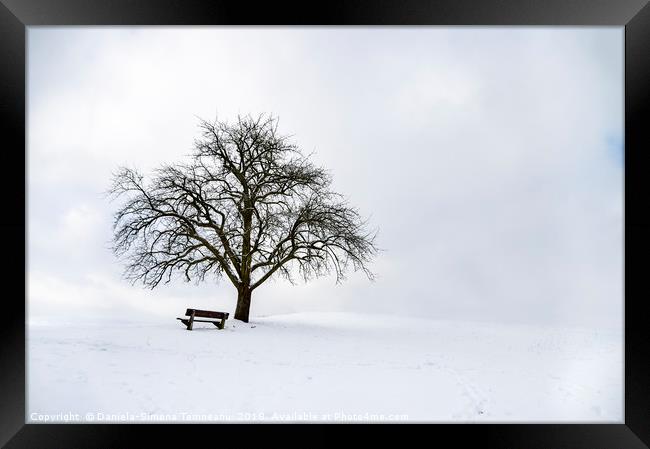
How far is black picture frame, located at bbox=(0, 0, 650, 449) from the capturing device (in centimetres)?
530

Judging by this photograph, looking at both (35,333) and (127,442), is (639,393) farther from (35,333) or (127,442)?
(35,333)

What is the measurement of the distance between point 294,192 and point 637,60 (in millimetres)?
10019

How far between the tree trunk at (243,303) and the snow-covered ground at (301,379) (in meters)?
2.53

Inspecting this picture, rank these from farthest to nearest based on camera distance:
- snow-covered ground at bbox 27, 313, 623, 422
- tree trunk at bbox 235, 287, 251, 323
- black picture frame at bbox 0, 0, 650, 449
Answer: tree trunk at bbox 235, 287, 251, 323 < snow-covered ground at bbox 27, 313, 623, 422 < black picture frame at bbox 0, 0, 650, 449

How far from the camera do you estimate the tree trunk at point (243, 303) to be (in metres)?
13.6

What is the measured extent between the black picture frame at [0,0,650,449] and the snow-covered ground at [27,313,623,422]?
42cm

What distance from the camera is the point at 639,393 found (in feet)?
17.8

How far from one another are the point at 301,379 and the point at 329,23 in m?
5.66

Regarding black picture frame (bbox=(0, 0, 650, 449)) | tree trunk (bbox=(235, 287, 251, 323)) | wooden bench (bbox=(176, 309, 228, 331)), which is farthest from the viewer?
tree trunk (bbox=(235, 287, 251, 323))

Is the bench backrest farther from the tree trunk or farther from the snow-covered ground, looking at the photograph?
the tree trunk

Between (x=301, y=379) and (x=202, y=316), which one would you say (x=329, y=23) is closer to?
(x=301, y=379)

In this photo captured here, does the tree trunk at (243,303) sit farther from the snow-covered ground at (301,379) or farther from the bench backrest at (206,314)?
the snow-covered ground at (301,379)

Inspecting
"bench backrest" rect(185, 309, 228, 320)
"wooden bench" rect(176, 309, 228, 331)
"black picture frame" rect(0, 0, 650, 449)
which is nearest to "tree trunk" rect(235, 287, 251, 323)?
"wooden bench" rect(176, 309, 228, 331)

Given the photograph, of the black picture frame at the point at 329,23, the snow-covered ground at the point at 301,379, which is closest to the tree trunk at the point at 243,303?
the snow-covered ground at the point at 301,379
